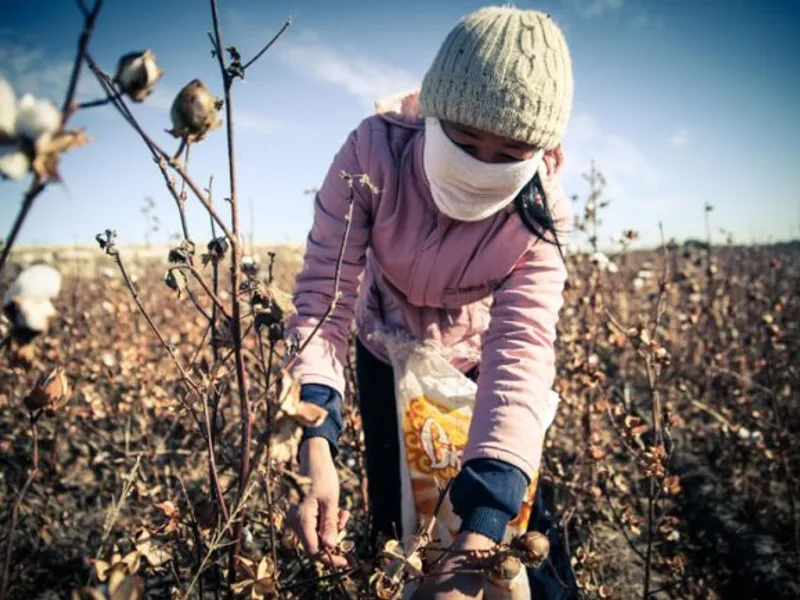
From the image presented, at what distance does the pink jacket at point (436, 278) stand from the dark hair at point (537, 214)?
2 cm

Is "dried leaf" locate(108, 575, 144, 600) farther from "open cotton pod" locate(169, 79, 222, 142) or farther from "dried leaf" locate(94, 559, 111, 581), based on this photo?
"open cotton pod" locate(169, 79, 222, 142)

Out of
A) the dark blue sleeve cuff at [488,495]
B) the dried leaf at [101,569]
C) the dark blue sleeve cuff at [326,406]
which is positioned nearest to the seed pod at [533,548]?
the dark blue sleeve cuff at [488,495]

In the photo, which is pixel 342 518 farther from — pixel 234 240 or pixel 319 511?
pixel 234 240

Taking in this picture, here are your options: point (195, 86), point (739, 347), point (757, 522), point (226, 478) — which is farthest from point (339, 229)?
point (739, 347)

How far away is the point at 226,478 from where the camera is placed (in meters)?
2.64

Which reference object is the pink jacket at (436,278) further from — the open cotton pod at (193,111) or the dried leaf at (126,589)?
the open cotton pod at (193,111)

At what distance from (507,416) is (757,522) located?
2288 mm

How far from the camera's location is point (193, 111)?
47cm

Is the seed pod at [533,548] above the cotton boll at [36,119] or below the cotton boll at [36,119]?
below

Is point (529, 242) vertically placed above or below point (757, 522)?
above

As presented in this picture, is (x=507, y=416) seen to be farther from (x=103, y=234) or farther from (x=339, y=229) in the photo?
(x=103, y=234)

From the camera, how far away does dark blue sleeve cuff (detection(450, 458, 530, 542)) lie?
A: 967mm

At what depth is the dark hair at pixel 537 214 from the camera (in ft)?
4.15

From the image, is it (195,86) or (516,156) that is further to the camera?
(516,156)
